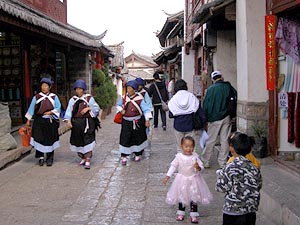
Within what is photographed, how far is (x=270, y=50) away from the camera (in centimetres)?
705

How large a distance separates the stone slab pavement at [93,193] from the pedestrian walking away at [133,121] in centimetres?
33

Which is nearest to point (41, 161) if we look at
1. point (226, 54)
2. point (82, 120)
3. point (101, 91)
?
point (82, 120)

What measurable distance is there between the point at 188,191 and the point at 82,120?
371cm

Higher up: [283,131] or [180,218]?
[283,131]


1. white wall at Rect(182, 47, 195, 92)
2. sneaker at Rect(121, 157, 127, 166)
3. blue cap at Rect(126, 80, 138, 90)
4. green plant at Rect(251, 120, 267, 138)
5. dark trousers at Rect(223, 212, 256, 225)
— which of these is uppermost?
white wall at Rect(182, 47, 195, 92)

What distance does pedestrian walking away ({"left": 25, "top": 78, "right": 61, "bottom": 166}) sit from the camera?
8547 millimetres

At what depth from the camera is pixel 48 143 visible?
28.5 ft

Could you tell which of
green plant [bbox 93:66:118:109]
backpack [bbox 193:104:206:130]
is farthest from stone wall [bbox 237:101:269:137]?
green plant [bbox 93:66:118:109]

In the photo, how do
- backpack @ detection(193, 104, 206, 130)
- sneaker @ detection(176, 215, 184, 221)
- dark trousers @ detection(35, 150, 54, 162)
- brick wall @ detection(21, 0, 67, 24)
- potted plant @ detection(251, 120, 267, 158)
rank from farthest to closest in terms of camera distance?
brick wall @ detection(21, 0, 67, 24), dark trousers @ detection(35, 150, 54, 162), backpack @ detection(193, 104, 206, 130), potted plant @ detection(251, 120, 267, 158), sneaker @ detection(176, 215, 184, 221)

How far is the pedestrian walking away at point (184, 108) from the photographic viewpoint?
24.5 feet

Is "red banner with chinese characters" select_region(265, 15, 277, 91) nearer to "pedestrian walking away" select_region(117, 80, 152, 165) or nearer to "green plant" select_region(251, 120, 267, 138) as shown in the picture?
"green plant" select_region(251, 120, 267, 138)

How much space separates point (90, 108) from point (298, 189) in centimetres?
425

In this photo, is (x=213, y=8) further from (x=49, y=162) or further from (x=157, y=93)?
(x=157, y=93)

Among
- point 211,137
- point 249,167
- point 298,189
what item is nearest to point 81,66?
point 211,137
